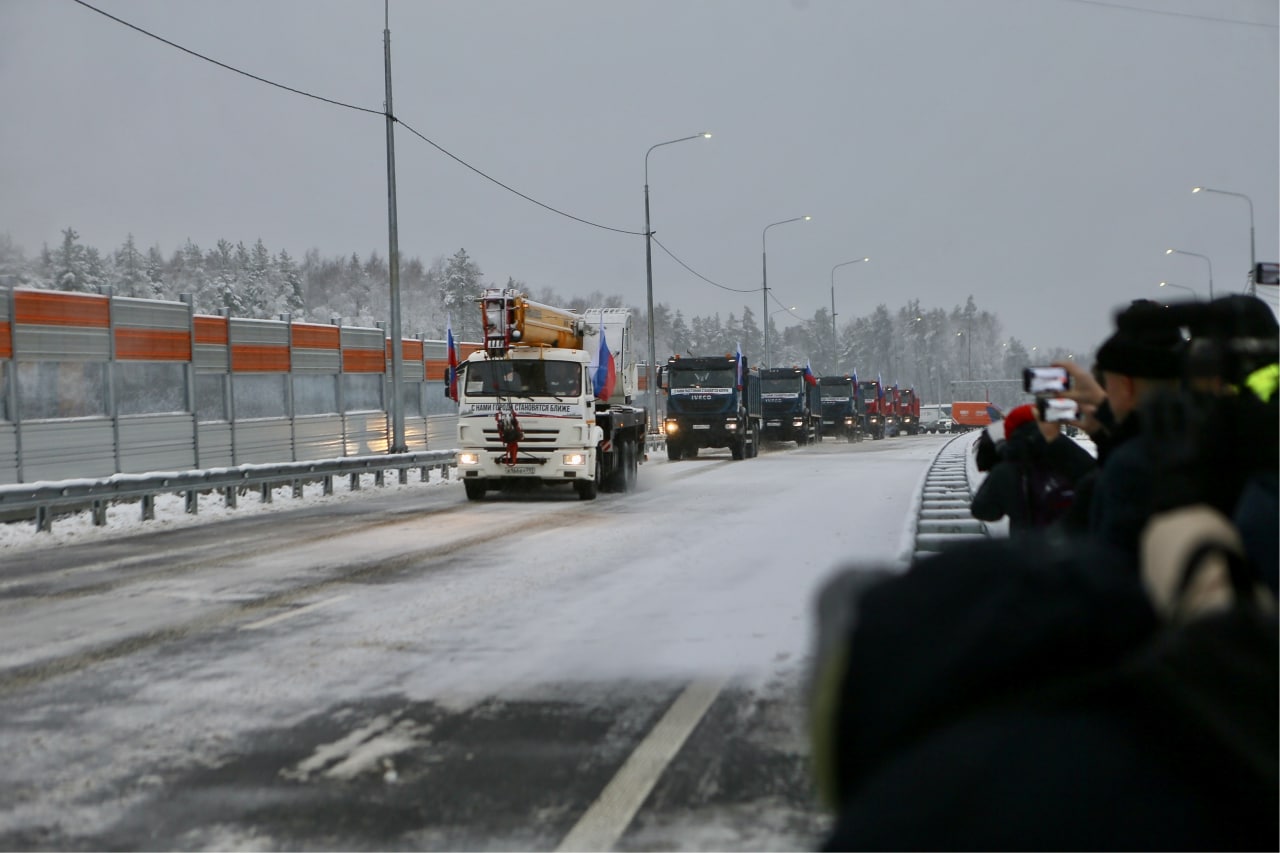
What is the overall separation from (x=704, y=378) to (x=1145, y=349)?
3699 cm

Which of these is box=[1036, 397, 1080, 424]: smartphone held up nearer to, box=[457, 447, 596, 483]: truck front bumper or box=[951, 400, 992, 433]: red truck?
box=[457, 447, 596, 483]: truck front bumper

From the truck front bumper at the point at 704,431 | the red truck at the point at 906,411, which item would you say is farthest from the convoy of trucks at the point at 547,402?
the red truck at the point at 906,411

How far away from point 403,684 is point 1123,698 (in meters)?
6.77

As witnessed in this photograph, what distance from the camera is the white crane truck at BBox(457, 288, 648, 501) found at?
21.9 m

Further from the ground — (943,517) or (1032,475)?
(1032,475)

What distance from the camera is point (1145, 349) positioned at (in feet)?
8.95

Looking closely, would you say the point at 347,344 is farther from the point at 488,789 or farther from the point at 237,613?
the point at 488,789

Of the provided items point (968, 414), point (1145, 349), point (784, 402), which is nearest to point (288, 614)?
point (1145, 349)

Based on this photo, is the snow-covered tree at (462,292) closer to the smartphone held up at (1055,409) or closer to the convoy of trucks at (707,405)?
the convoy of trucks at (707,405)

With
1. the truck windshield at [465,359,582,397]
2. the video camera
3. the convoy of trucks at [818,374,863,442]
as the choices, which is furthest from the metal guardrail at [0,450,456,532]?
the convoy of trucks at [818,374,863,442]

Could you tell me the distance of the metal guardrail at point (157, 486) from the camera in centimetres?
1727

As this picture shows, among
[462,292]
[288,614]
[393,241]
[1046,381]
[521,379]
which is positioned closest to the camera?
[1046,381]

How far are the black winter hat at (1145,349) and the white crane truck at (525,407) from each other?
749 inches

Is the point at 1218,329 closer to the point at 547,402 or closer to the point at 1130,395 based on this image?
the point at 1130,395
